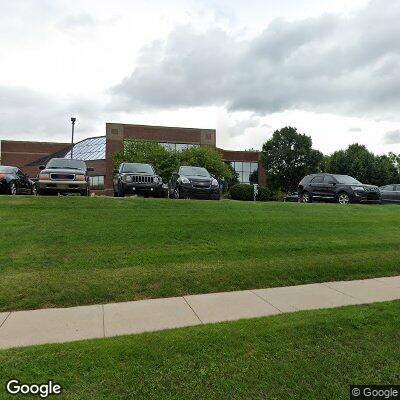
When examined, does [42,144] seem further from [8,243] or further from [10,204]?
[8,243]

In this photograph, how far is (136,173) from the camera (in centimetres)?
1426

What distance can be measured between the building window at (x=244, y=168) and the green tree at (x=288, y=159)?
341cm

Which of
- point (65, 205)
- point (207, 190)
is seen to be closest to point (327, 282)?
point (65, 205)

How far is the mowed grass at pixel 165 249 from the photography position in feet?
18.4

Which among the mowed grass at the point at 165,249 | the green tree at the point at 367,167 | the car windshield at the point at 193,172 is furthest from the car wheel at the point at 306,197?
the green tree at the point at 367,167

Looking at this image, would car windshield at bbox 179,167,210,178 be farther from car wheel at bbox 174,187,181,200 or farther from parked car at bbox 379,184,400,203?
parked car at bbox 379,184,400,203

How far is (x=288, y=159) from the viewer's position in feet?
163

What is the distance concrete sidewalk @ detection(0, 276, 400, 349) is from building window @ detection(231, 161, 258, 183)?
47.8 meters

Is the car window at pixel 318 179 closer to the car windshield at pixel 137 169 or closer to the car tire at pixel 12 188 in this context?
the car windshield at pixel 137 169

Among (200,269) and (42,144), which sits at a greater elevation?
(42,144)

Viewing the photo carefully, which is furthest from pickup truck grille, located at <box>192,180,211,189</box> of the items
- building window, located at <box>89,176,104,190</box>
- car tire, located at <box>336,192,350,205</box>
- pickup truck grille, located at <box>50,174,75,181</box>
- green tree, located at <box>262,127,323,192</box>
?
green tree, located at <box>262,127,323,192</box>

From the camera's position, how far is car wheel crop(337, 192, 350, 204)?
15930mm

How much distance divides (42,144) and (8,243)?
55394 millimetres

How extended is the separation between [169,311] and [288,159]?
4694 centimetres
